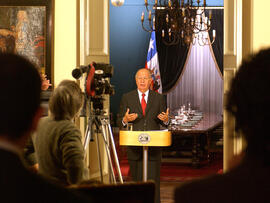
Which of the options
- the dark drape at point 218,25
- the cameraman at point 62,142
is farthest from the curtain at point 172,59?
the cameraman at point 62,142

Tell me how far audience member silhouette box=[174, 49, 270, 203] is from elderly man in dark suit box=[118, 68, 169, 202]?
3.11m

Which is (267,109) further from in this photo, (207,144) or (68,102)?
(207,144)

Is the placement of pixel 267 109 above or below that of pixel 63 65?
below

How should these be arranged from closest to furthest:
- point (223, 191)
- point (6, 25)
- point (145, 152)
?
1. point (223, 191)
2. point (145, 152)
3. point (6, 25)

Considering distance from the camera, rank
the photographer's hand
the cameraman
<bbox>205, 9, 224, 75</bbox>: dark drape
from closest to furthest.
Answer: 1. the cameraman
2. the photographer's hand
3. <bbox>205, 9, 224, 75</bbox>: dark drape

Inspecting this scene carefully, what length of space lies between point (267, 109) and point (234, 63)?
4.46m

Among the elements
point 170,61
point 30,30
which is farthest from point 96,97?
point 170,61

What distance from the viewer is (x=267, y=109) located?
1.04 m

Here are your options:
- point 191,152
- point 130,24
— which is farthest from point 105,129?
point 130,24

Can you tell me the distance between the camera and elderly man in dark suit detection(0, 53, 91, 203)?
896mm

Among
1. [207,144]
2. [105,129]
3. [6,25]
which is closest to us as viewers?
[105,129]

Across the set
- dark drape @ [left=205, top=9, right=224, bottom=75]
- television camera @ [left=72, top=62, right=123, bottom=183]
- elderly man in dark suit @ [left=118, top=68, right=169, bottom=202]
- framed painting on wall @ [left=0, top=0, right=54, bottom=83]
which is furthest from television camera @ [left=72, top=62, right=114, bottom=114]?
dark drape @ [left=205, top=9, right=224, bottom=75]

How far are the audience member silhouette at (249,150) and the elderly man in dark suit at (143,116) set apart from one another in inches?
122

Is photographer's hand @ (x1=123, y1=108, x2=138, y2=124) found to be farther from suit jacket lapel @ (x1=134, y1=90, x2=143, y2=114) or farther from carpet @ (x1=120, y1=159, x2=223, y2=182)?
carpet @ (x1=120, y1=159, x2=223, y2=182)
